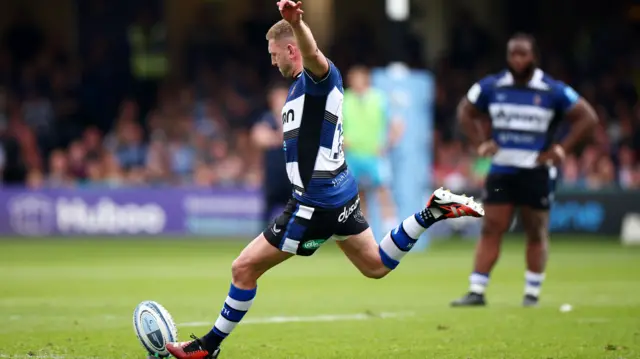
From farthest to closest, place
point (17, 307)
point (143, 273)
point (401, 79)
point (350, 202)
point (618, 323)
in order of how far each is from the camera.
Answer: point (401, 79) → point (143, 273) → point (17, 307) → point (618, 323) → point (350, 202)

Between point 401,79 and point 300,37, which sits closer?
point 300,37

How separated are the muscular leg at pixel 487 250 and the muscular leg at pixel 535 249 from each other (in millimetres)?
195

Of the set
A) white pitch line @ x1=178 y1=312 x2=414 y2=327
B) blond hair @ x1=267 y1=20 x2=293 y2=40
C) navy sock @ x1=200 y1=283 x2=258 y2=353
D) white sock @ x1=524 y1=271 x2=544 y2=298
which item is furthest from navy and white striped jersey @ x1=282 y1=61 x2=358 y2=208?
white sock @ x1=524 y1=271 x2=544 y2=298

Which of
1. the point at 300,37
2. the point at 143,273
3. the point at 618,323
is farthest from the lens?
the point at 143,273

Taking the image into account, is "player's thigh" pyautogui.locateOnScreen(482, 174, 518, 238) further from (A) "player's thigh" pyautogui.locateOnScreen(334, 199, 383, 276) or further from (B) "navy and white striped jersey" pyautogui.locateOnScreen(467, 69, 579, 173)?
(A) "player's thigh" pyautogui.locateOnScreen(334, 199, 383, 276)

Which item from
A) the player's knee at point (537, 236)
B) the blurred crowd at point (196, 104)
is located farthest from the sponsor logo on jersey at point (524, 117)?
the blurred crowd at point (196, 104)

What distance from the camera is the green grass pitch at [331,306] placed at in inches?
320

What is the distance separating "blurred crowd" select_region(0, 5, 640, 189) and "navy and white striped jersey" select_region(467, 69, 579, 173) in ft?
37.2

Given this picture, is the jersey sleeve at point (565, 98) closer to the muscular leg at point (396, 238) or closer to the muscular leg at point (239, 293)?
the muscular leg at point (396, 238)

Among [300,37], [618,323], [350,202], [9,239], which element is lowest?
[9,239]

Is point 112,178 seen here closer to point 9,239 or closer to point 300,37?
point 9,239

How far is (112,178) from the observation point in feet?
76.9

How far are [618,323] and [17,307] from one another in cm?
540

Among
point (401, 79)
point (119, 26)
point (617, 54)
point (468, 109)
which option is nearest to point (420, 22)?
point (617, 54)
